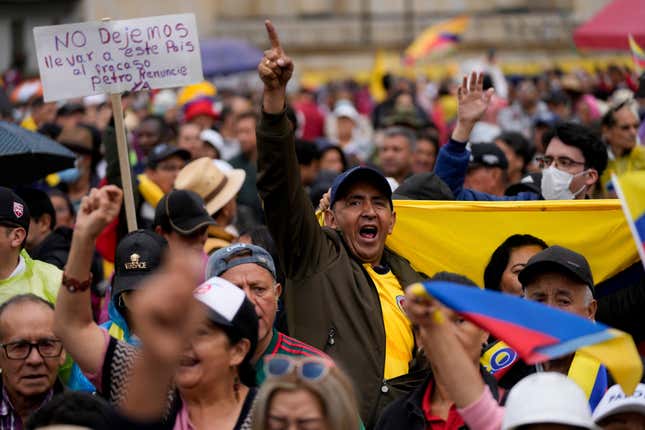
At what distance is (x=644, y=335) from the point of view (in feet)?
23.7

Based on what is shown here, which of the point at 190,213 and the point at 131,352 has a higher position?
the point at 190,213

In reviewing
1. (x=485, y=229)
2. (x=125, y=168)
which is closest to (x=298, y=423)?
(x=125, y=168)

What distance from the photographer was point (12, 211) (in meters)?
7.00

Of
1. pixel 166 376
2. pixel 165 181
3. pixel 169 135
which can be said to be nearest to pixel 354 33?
pixel 169 135

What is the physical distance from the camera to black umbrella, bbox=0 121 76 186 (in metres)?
8.73

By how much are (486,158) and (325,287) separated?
384cm

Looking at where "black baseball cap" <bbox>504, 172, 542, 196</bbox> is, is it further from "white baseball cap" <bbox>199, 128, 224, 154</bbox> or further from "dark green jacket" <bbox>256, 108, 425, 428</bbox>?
"white baseball cap" <bbox>199, 128, 224, 154</bbox>

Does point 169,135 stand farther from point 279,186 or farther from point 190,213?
point 279,186

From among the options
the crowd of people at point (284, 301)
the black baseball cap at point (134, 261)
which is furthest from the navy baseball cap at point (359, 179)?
the black baseball cap at point (134, 261)

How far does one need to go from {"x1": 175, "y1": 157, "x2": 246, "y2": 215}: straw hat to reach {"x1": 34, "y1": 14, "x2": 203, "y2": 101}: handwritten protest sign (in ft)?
5.09

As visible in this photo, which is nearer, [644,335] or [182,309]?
[182,309]

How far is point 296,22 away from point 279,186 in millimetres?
41203

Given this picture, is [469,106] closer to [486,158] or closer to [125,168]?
[486,158]

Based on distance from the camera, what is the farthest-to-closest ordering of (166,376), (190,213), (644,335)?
1. (190,213)
2. (644,335)
3. (166,376)
